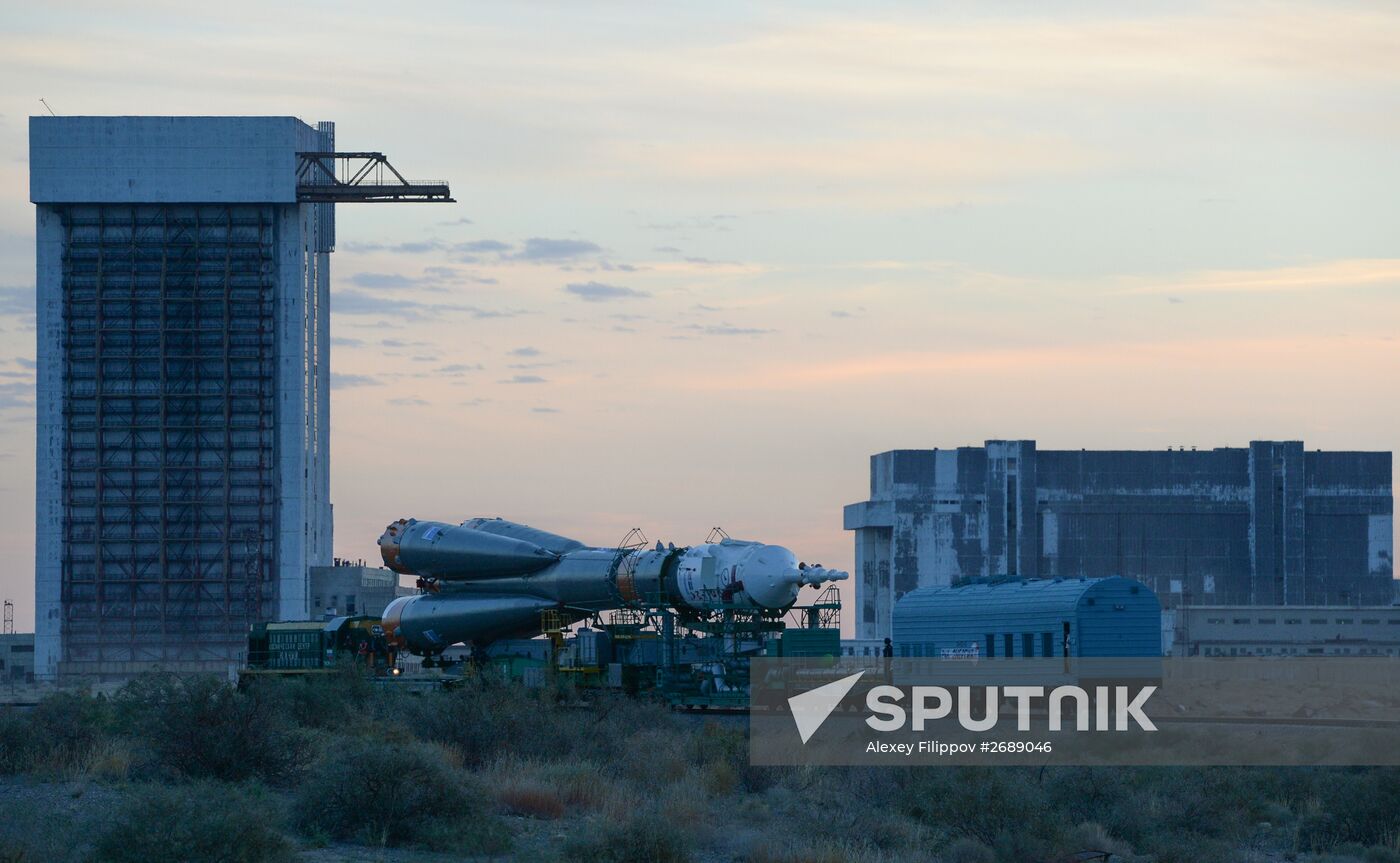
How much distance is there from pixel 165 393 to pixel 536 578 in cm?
6052

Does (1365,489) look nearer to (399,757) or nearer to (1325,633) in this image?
(1325,633)

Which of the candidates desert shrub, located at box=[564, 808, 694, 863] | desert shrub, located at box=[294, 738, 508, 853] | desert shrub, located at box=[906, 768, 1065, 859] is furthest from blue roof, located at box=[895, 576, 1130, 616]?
desert shrub, located at box=[564, 808, 694, 863]

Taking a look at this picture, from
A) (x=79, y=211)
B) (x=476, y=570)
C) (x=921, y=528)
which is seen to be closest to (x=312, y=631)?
(x=476, y=570)

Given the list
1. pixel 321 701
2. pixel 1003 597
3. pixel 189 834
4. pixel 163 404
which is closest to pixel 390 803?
pixel 189 834

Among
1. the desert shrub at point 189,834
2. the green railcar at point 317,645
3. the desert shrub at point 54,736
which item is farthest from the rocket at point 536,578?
the desert shrub at point 189,834

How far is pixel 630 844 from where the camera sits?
21203mm

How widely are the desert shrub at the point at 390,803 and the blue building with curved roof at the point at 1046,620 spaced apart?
2752cm

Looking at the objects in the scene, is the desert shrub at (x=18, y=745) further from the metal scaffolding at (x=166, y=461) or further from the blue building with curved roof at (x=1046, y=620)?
the metal scaffolding at (x=166, y=461)

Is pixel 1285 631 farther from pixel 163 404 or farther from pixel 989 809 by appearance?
pixel 989 809

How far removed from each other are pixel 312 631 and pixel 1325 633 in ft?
281

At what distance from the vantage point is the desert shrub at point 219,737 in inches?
1131

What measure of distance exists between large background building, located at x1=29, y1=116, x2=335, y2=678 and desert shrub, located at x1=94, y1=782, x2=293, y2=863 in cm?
8700

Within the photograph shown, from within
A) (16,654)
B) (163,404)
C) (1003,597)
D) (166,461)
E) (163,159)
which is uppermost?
(163,159)

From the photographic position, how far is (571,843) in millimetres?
21422
